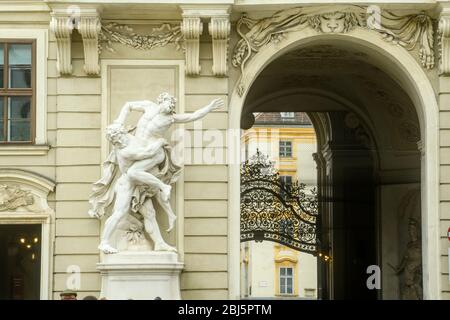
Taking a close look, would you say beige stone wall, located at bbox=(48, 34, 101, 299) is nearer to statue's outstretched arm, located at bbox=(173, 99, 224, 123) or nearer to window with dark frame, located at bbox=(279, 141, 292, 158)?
statue's outstretched arm, located at bbox=(173, 99, 224, 123)

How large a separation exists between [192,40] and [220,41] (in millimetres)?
472

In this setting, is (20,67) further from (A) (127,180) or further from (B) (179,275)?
(B) (179,275)

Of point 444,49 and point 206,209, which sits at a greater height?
point 444,49

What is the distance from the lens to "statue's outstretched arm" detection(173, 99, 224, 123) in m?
23.9

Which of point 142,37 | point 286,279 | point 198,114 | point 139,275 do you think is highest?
point 142,37

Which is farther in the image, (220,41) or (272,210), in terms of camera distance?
(272,210)

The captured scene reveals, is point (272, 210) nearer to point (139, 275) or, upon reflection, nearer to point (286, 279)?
point (139, 275)

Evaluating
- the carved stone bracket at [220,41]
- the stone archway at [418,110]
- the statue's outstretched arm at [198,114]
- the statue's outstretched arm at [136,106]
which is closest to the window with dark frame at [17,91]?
the statue's outstretched arm at [136,106]

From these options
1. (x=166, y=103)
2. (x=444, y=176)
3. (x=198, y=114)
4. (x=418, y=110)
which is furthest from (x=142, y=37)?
(x=444, y=176)

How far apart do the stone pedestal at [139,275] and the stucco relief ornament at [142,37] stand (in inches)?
141

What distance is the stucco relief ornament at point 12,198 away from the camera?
24359mm

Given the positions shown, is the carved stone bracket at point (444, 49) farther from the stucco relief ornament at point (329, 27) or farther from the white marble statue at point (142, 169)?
the white marble statue at point (142, 169)

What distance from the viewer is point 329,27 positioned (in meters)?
24.8
